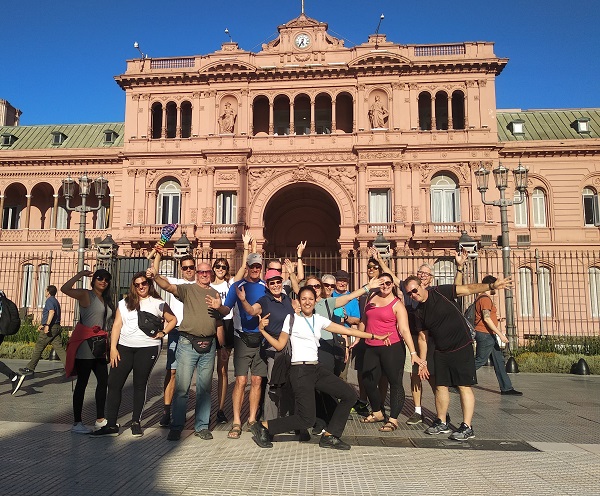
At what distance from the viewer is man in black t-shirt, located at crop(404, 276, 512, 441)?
6.15 metres

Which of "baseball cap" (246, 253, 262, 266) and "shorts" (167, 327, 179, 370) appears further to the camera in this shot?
"shorts" (167, 327, 179, 370)

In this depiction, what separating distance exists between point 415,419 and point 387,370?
1.03m

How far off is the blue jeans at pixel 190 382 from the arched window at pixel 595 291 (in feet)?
88.7

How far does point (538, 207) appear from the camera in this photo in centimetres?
2889

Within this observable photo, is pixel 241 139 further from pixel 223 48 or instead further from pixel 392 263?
pixel 392 263

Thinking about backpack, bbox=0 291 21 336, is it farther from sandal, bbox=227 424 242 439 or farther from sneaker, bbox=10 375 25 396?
sandal, bbox=227 424 242 439

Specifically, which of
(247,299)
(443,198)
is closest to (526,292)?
(443,198)

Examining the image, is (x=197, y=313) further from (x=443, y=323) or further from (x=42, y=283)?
(x=42, y=283)

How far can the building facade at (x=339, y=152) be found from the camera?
88.8 ft

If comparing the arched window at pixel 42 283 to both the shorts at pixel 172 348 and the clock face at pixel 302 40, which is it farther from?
the shorts at pixel 172 348

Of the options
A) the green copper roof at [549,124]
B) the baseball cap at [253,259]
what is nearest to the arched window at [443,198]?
the green copper roof at [549,124]

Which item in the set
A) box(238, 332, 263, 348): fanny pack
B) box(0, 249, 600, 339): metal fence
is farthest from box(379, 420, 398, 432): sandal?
box(0, 249, 600, 339): metal fence

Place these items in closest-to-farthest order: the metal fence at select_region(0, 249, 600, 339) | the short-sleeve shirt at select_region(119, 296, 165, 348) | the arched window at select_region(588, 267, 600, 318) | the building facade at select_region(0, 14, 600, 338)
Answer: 1. the short-sleeve shirt at select_region(119, 296, 165, 348)
2. the metal fence at select_region(0, 249, 600, 339)
3. the arched window at select_region(588, 267, 600, 318)
4. the building facade at select_region(0, 14, 600, 338)

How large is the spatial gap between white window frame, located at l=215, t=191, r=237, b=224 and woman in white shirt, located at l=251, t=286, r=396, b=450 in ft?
73.8
